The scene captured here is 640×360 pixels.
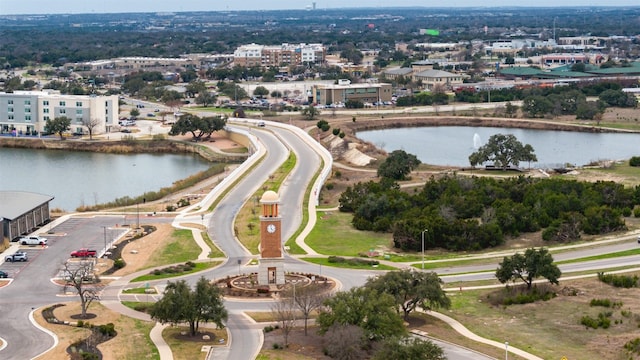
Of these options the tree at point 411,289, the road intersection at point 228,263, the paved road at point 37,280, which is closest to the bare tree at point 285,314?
the road intersection at point 228,263

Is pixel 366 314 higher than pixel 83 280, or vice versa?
pixel 366 314

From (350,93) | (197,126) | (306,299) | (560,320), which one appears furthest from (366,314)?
(350,93)

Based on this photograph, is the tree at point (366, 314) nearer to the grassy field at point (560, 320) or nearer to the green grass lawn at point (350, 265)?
the grassy field at point (560, 320)

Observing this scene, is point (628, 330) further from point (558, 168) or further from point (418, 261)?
point (558, 168)

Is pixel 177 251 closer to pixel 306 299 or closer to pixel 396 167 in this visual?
pixel 306 299

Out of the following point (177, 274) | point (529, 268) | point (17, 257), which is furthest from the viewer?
point (17, 257)
